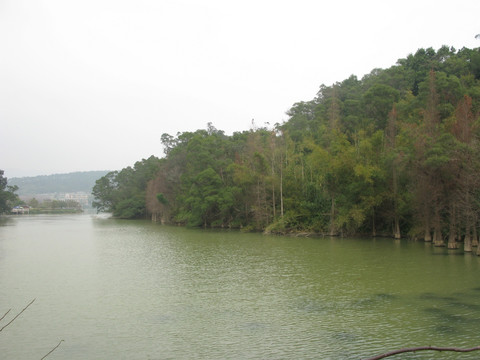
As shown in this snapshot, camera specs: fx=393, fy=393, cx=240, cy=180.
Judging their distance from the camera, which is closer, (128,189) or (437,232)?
(437,232)

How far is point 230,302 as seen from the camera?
13.2m

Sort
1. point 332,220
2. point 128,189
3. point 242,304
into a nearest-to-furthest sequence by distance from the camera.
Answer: point 242,304 → point 332,220 → point 128,189

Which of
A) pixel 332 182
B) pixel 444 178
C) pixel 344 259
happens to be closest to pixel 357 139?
pixel 332 182

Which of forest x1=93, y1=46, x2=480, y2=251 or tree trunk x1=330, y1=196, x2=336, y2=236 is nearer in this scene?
forest x1=93, y1=46, x2=480, y2=251

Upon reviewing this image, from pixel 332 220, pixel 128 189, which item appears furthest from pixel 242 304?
pixel 128 189

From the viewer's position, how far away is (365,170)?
30047 mm

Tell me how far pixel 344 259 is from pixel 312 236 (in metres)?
12.6

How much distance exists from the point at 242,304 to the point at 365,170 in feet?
66.1

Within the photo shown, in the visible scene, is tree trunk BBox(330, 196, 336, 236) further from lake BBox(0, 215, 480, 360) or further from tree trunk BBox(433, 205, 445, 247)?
lake BBox(0, 215, 480, 360)

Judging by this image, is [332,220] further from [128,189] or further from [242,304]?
[128,189]

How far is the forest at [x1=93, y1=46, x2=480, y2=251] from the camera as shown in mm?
23608

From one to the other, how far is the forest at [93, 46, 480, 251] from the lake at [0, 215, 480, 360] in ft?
14.4

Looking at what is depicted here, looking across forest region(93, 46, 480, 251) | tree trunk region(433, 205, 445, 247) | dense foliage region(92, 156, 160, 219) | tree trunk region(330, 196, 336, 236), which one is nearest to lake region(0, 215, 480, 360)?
tree trunk region(433, 205, 445, 247)

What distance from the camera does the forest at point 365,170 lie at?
23608 mm
